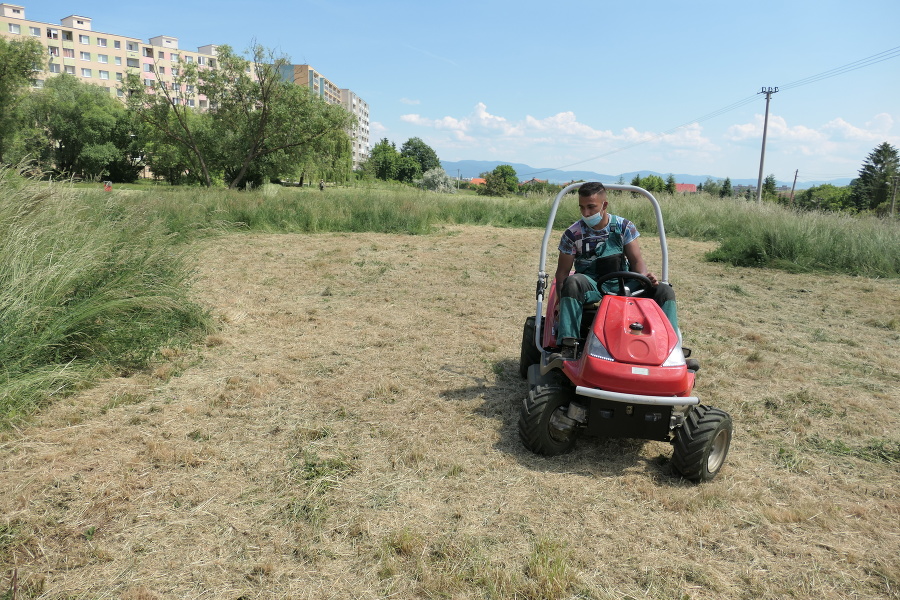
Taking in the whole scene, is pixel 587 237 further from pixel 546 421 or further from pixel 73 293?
pixel 73 293

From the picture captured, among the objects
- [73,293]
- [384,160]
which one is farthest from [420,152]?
[73,293]

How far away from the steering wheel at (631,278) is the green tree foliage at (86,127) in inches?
1942

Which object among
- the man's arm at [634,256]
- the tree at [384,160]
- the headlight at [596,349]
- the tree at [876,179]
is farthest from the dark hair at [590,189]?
the tree at [384,160]

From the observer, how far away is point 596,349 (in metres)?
3.18

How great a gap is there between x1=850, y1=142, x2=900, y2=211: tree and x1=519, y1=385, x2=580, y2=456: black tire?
86.0 meters

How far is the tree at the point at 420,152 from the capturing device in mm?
132375

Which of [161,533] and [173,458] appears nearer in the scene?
[161,533]

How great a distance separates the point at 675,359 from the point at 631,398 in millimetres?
410

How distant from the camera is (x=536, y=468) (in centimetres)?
332

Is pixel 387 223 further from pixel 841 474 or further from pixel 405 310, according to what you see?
pixel 841 474

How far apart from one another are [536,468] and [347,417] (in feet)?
4.74

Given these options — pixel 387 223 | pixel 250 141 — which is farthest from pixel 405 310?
pixel 250 141

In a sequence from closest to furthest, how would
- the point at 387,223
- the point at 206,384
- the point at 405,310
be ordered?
1. the point at 206,384
2. the point at 405,310
3. the point at 387,223

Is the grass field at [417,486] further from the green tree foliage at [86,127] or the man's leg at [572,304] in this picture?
the green tree foliage at [86,127]
